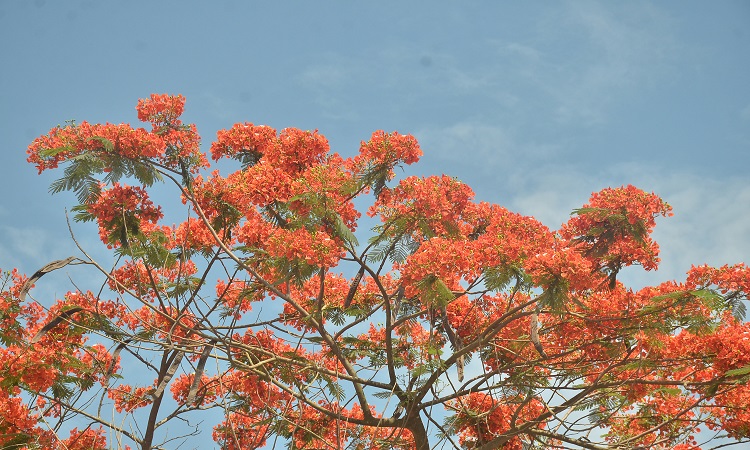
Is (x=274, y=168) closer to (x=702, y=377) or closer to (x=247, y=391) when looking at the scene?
(x=247, y=391)

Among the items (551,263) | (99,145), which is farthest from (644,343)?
(99,145)

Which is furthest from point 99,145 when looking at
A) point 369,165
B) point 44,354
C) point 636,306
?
point 636,306

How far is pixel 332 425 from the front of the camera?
945cm

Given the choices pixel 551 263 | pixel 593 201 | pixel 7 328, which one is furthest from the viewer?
pixel 7 328

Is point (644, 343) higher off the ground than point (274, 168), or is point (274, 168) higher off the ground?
point (274, 168)

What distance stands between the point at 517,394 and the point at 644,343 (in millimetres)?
1540

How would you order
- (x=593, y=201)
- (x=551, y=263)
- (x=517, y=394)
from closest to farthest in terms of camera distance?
(x=551, y=263), (x=593, y=201), (x=517, y=394)

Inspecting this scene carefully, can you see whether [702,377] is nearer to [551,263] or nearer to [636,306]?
[636,306]

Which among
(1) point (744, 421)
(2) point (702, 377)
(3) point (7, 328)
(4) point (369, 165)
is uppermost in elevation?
(4) point (369, 165)

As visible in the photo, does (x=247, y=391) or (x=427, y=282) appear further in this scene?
(x=247, y=391)

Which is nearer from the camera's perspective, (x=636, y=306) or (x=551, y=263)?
(x=551, y=263)

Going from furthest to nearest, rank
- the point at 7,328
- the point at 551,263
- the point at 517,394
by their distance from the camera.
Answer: the point at 7,328 < the point at 517,394 < the point at 551,263

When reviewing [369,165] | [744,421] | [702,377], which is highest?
[369,165]

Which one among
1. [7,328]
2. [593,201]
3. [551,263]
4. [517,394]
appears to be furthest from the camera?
[7,328]
